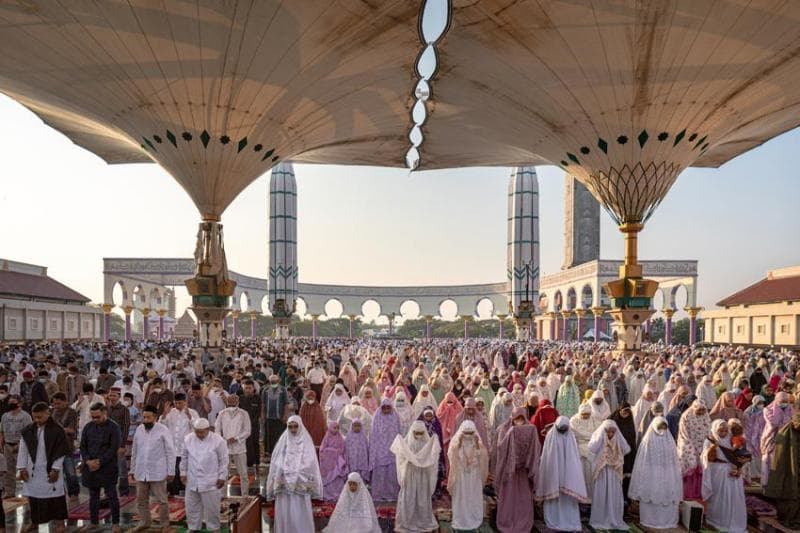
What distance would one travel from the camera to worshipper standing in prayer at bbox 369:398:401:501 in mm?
6402

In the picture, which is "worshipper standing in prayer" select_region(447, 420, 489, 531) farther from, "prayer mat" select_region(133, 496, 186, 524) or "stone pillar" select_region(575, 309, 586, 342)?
"stone pillar" select_region(575, 309, 586, 342)

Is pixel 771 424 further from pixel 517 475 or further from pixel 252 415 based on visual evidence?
pixel 252 415

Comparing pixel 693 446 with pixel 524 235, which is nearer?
pixel 693 446

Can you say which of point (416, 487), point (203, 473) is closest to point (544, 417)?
point (416, 487)

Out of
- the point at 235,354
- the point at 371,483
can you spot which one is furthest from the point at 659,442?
the point at 235,354

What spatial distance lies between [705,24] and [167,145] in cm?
1263

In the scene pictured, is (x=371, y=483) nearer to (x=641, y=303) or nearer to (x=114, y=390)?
(x=114, y=390)

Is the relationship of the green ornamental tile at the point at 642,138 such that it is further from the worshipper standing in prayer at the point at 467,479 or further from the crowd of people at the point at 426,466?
the worshipper standing in prayer at the point at 467,479

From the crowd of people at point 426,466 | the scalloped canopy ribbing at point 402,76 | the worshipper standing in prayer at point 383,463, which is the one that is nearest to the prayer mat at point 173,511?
the crowd of people at point 426,466

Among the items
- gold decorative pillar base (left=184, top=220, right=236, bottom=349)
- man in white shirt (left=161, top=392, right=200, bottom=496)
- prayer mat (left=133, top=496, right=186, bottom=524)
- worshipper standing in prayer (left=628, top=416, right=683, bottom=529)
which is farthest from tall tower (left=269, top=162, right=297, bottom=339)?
worshipper standing in prayer (left=628, top=416, right=683, bottom=529)

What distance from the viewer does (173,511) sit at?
6.03 m

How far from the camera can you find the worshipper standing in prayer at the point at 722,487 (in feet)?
18.4

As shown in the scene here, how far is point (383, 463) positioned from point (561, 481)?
1.92m

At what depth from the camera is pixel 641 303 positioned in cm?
1606
